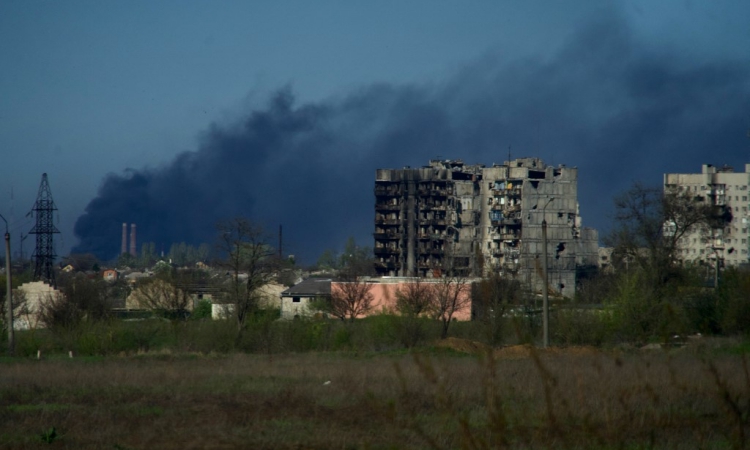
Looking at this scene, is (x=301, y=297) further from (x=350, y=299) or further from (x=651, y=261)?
(x=651, y=261)

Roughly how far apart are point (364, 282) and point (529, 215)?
32.0 m

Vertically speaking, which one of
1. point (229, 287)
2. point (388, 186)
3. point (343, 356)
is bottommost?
point (343, 356)

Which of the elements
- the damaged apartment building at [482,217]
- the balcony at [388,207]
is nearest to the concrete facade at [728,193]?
the damaged apartment building at [482,217]

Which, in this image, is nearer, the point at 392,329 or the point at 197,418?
the point at 197,418

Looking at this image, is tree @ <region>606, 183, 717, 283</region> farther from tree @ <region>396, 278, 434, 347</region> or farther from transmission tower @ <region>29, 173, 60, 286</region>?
transmission tower @ <region>29, 173, 60, 286</region>

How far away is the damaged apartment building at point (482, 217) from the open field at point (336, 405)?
61850 millimetres

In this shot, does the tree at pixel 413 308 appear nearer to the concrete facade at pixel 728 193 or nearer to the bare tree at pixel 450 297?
the bare tree at pixel 450 297

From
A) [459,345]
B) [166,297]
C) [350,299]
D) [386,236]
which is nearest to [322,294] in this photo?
[350,299]

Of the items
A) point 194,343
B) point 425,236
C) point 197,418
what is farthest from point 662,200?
point 425,236

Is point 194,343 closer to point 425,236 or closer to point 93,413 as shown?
point 93,413

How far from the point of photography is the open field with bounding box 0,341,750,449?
6.89 meters

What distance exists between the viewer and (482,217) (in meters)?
87.3

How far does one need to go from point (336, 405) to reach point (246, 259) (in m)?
28.9

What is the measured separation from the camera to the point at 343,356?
1096 inches
